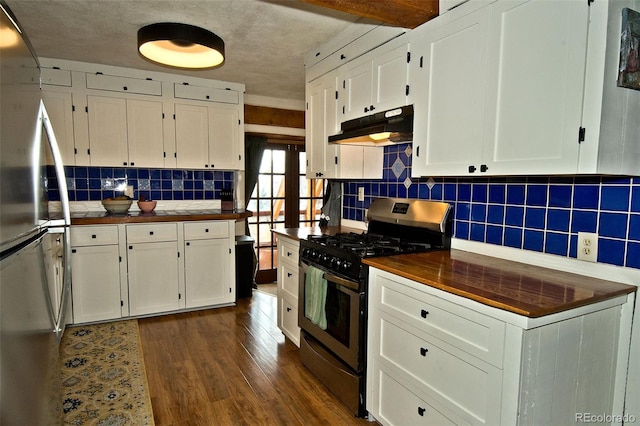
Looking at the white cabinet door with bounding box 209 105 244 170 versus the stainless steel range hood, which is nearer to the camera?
the stainless steel range hood

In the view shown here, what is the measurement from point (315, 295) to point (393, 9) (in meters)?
1.76

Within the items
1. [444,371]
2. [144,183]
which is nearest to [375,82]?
[444,371]

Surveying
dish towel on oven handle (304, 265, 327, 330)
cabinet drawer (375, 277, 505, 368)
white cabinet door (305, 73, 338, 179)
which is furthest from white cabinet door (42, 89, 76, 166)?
cabinet drawer (375, 277, 505, 368)

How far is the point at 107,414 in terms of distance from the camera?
210 centimetres

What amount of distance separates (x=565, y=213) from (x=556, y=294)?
1.86ft

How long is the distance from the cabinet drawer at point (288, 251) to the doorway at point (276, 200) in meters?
1.70

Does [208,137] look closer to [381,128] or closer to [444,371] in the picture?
[381,128]

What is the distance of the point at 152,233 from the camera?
3.58 metres

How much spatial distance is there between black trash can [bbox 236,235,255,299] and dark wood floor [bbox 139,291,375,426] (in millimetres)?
631

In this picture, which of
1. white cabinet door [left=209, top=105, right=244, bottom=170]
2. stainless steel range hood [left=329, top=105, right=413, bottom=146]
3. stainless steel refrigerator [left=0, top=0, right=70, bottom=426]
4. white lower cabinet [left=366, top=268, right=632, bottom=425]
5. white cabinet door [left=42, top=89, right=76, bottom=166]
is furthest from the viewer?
white cabinet door [left=209, top=105, right=244, bottom=170]

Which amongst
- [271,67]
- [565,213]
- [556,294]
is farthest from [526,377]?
[271,67]

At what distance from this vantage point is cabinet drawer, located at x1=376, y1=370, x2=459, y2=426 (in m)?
1.62

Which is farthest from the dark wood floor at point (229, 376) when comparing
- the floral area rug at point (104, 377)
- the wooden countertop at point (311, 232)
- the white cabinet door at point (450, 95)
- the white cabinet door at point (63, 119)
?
the white cabinet door at point (63, 119)

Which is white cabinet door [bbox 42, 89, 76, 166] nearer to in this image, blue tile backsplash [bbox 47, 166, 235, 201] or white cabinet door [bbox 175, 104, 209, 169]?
blue tile backsplash [bbox 47, 166, 235, 201]
